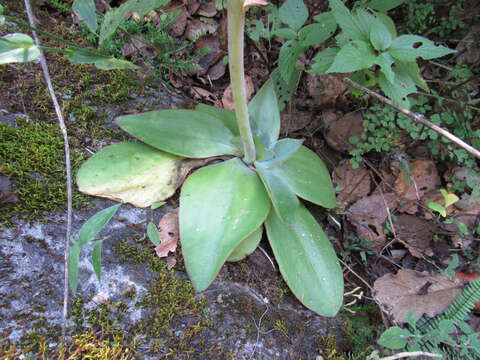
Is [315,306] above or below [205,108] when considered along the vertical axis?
below

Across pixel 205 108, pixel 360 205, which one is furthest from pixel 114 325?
pixel 360 205

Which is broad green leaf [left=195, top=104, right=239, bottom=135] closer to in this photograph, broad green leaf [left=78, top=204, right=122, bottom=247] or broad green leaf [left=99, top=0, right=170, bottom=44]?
broad green leaf [left=99, top=0, right=170, bottom=44]

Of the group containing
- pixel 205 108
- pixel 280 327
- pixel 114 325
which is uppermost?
pixel 205 108

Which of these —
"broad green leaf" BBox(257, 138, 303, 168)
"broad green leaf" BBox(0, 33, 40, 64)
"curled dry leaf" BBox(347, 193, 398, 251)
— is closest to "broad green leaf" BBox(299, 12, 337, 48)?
"broad green leaf" BBox(257, 138, 303, 168)

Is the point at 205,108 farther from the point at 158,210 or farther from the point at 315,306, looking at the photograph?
the point at 315,306

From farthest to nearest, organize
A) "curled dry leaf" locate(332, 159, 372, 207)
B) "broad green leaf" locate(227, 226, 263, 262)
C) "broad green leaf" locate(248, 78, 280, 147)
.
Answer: "curled dry leaf" locate(332, 159, 372, 207), "broad green leaf" locate(248, 78, 280, 147), "broad green leaf" locate(227, 226, 263, 262)
